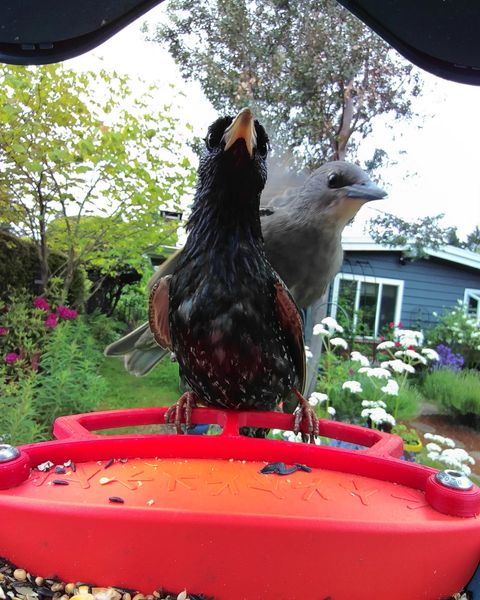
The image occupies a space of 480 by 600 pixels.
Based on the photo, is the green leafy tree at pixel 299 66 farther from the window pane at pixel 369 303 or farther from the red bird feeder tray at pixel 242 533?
the window pane at pixel 369 303

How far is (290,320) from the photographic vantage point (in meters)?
1.47

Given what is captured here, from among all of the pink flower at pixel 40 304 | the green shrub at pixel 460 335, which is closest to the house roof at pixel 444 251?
the green shrub at pixel 460 335

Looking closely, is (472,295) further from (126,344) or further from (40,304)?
(126,344)

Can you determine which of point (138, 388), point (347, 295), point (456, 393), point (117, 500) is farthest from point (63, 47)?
point (347, 295)

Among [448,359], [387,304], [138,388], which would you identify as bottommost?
[138,388]

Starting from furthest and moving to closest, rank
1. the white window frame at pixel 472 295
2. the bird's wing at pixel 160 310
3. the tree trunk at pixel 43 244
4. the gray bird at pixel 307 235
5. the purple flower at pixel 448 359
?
the white window frame at pixel 472 295 < the purple flower at pixel 448 359 < the tree trunk at pixel 43 244 < the gray bird at pixel 307 235 < the bird's wing at pixel 160 310

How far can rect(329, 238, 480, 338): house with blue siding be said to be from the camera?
10.8 meters

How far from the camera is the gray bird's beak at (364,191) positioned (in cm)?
189

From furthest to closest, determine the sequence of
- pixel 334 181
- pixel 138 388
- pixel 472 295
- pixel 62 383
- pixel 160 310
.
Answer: pixel 472 295
pixel 138 388
pixel 62 383
pixel 334 181
pixel 160 310

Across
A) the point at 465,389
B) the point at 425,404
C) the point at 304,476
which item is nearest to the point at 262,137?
the point at 304,476

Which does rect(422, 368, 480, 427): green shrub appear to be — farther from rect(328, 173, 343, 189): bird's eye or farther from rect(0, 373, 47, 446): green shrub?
rect(328, 173, 343, 189): bird's eye

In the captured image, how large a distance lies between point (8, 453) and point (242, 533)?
444 millimetres

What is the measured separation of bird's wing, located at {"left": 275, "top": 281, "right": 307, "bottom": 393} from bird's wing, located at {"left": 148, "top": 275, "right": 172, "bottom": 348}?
1.15ft

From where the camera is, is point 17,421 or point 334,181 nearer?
point 334,181
